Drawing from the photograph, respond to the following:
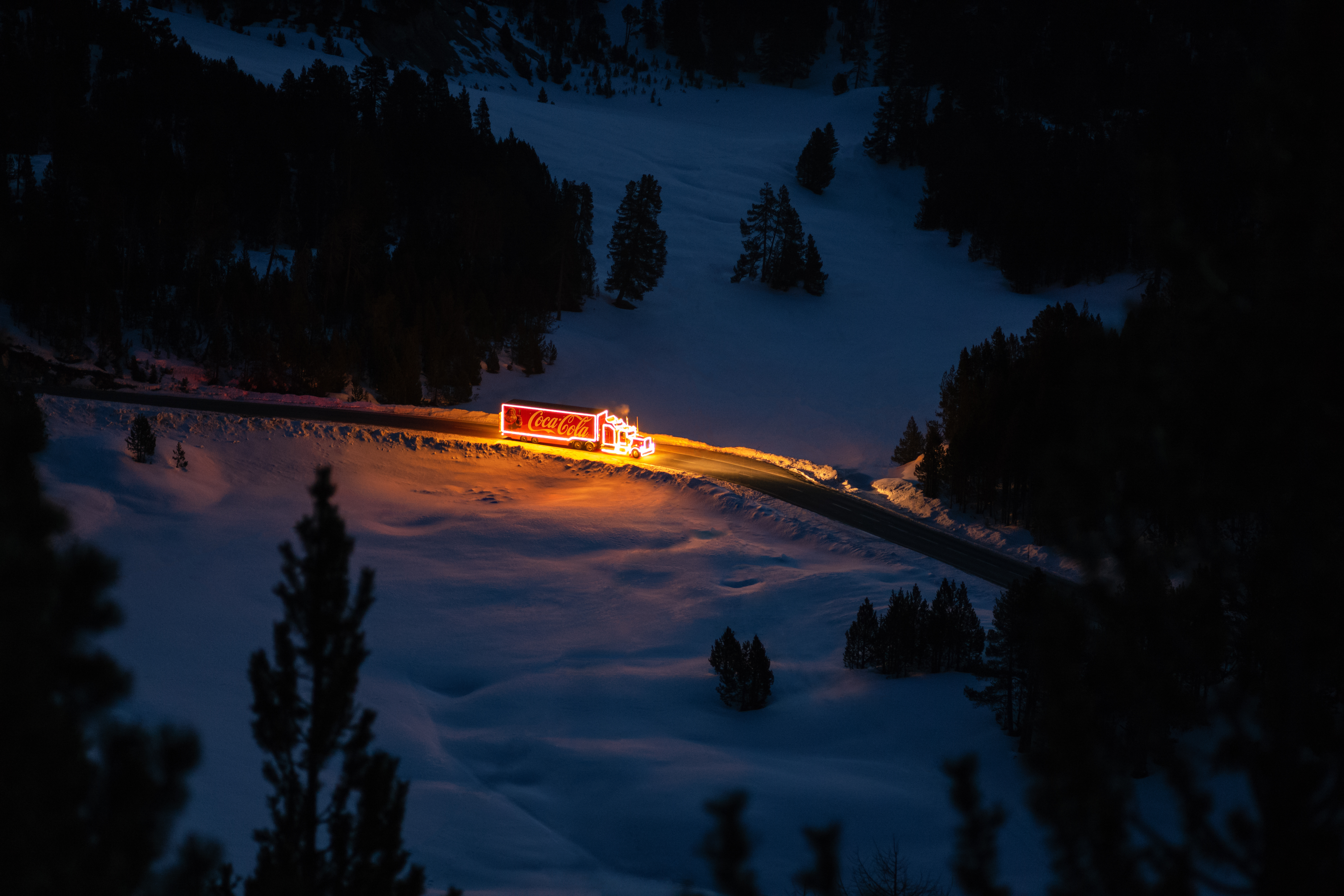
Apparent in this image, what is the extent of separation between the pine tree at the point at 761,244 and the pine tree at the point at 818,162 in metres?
23.1

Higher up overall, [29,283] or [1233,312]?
[29,283]

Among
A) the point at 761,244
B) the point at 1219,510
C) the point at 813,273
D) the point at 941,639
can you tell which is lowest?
the point at 1219,510

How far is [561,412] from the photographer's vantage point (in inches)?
1469

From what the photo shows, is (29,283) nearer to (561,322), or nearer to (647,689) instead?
(561,322)

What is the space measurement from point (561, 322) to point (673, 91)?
98.6 m

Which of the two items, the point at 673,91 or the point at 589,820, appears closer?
the point at 589,820

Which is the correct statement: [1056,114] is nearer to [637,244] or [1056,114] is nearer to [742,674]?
[637,244]

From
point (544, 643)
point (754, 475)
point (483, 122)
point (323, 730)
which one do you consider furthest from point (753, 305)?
point (323, 730)

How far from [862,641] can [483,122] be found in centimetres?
6797

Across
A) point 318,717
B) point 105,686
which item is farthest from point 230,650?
point 105,686

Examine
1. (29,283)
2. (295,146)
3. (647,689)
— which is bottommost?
(647,689)

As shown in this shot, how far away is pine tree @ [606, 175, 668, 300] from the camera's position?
6112cm

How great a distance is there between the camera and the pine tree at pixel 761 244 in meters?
70.2

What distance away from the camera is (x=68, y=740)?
397cm
